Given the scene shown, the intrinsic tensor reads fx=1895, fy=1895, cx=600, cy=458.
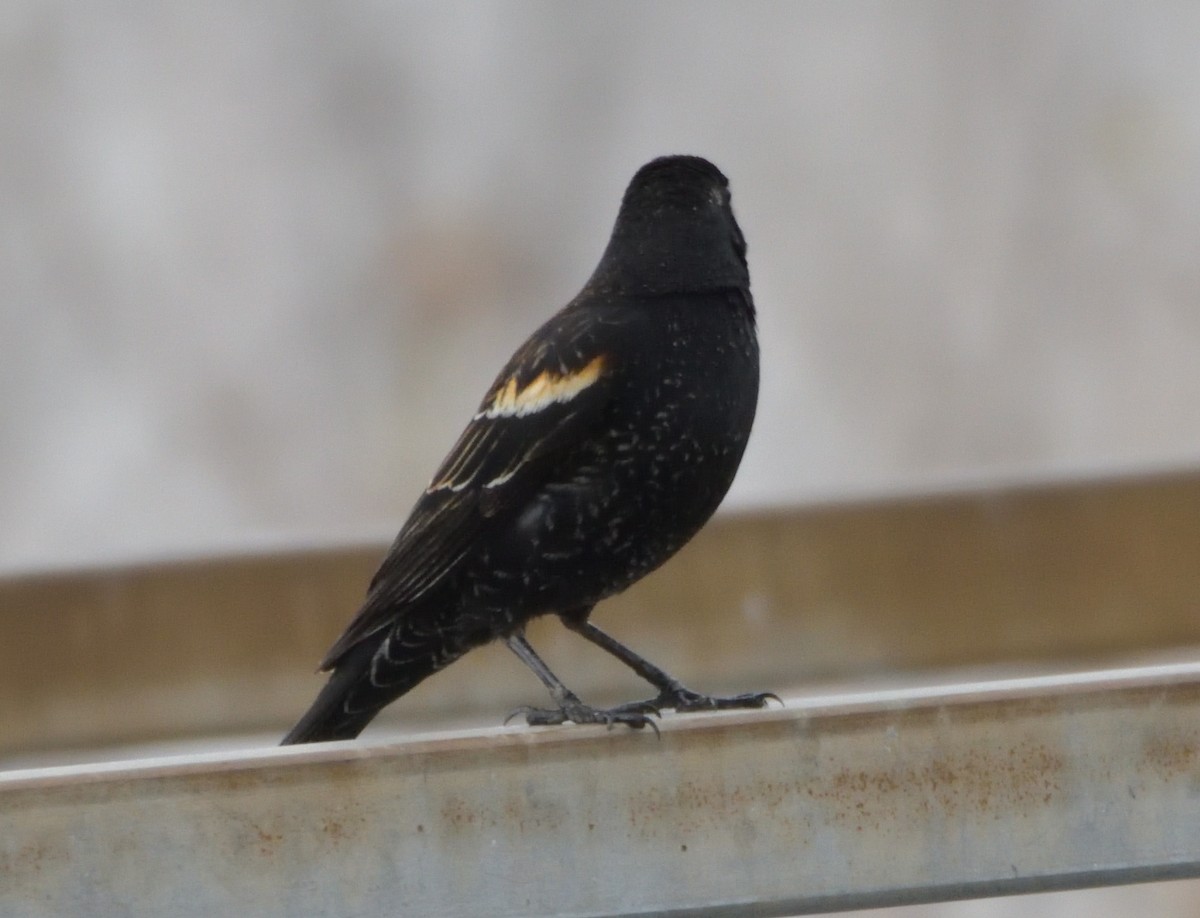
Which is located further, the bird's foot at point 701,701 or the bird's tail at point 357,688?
the bird's tail at point 357,688

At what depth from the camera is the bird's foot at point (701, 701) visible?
3.10 m

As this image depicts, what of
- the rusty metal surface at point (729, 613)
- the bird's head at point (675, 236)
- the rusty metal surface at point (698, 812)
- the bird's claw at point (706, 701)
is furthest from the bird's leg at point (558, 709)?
the rusty metal surface at point (729, 613)

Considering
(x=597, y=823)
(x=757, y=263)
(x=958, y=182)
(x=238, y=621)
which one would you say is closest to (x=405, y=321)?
(x=757, y=263)

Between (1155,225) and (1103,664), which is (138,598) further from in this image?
(1155,225)

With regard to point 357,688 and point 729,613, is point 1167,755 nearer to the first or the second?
point 357,688

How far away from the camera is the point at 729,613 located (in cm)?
503

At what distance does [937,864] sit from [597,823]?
1.17 ft

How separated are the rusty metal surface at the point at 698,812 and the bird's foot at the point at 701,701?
101cm

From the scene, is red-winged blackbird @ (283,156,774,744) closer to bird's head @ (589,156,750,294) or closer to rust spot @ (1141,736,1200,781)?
bird's head @ (589,156,750,294)

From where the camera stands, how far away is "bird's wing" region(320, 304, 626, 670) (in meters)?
3.25

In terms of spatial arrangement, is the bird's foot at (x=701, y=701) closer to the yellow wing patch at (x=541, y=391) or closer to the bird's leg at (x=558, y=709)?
the bird's leg at (x=558, y=709)

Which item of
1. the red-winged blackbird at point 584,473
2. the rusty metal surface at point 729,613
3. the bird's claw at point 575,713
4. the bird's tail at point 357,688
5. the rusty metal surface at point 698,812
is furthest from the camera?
the rusty metal surface at point 729,613

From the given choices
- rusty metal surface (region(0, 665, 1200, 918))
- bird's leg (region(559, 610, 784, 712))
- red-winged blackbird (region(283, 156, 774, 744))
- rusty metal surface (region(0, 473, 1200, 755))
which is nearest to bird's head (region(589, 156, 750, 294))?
red-winged blackbird (region(283, 156, 774, 744))

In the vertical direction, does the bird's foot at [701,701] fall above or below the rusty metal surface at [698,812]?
below
